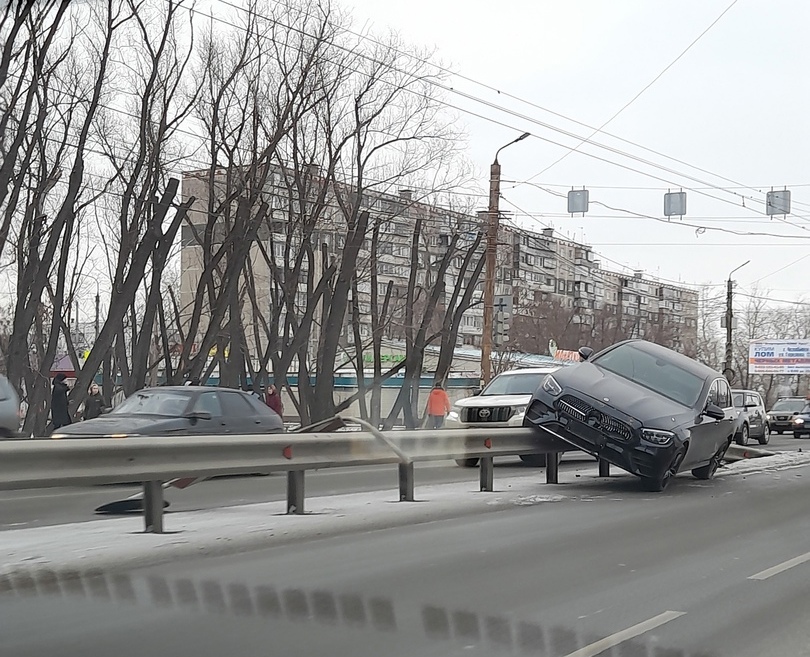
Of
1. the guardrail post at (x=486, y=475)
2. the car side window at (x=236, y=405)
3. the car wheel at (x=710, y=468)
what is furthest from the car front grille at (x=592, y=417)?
the car side window at (x=236, y=405)

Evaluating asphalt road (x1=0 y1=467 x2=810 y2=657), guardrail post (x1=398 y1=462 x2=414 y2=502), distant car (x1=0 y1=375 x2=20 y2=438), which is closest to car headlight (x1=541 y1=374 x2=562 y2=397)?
guardrail post (x1=398 y1=462 x2=414 y2=502)

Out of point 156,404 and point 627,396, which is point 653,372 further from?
point 156,404

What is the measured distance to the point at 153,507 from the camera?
937cm

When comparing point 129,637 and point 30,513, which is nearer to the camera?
point 129,637

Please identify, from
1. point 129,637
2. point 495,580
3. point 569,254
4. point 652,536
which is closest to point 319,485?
point 652,536

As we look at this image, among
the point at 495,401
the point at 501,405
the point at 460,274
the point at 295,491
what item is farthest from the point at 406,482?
the point at 460,274

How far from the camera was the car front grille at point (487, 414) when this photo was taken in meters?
19.7

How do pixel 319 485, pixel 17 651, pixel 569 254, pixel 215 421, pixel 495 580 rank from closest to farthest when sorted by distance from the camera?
pixel 17 651 → pixel 495 580 → pixel 319 485 → pixel 215 421 → pixel 569 254

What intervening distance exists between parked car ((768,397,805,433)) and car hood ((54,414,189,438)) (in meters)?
34.3

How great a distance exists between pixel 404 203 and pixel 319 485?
24610 millimetres

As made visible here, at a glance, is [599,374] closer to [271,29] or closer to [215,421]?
[215,421]

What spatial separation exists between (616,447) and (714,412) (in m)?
1.79

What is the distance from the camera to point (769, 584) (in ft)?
25.0

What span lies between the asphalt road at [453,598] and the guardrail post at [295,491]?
52.1 inches
